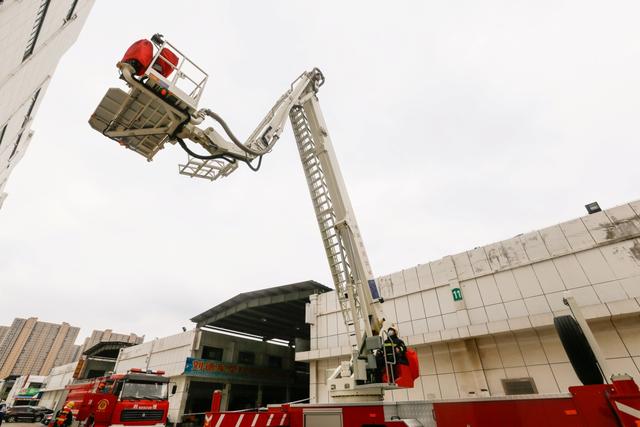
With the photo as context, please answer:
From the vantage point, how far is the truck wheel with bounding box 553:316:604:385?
4590mm

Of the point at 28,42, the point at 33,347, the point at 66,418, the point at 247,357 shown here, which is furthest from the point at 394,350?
the point at 33,347

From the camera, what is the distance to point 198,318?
29891 millimetres

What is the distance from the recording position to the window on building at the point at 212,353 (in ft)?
93.1

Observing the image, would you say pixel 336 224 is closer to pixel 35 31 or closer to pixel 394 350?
pixel 394 350

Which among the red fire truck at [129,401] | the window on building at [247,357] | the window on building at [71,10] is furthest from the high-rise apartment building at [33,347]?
the window on building at [71,10]

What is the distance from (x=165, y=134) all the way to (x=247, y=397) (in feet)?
115

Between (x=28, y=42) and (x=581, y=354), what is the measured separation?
17.3 m

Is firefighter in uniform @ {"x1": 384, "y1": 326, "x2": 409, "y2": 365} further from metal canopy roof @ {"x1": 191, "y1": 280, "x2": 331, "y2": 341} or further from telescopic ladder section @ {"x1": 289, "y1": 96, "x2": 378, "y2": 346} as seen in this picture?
metal canopy roof @ {"x1": 191, "y1": 280, "x2": 331, "y2": 341}

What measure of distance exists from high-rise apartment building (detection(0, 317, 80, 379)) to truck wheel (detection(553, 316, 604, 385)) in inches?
5892

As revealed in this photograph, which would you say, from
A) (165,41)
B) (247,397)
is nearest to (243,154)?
(165,41)

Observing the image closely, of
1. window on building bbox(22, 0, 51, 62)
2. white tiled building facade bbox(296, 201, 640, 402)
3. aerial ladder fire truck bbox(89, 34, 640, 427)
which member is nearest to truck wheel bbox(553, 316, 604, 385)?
aerial ladder fire truck bbox(89, 34, 640, 427)

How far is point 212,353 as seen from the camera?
95.0ft

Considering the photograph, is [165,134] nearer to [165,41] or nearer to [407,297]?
[165,41]

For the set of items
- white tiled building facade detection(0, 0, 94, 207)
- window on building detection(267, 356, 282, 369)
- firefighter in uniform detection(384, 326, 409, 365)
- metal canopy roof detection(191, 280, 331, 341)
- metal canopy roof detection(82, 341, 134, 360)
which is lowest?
firefighter in uniform detection(384, 326, 409, 365)
